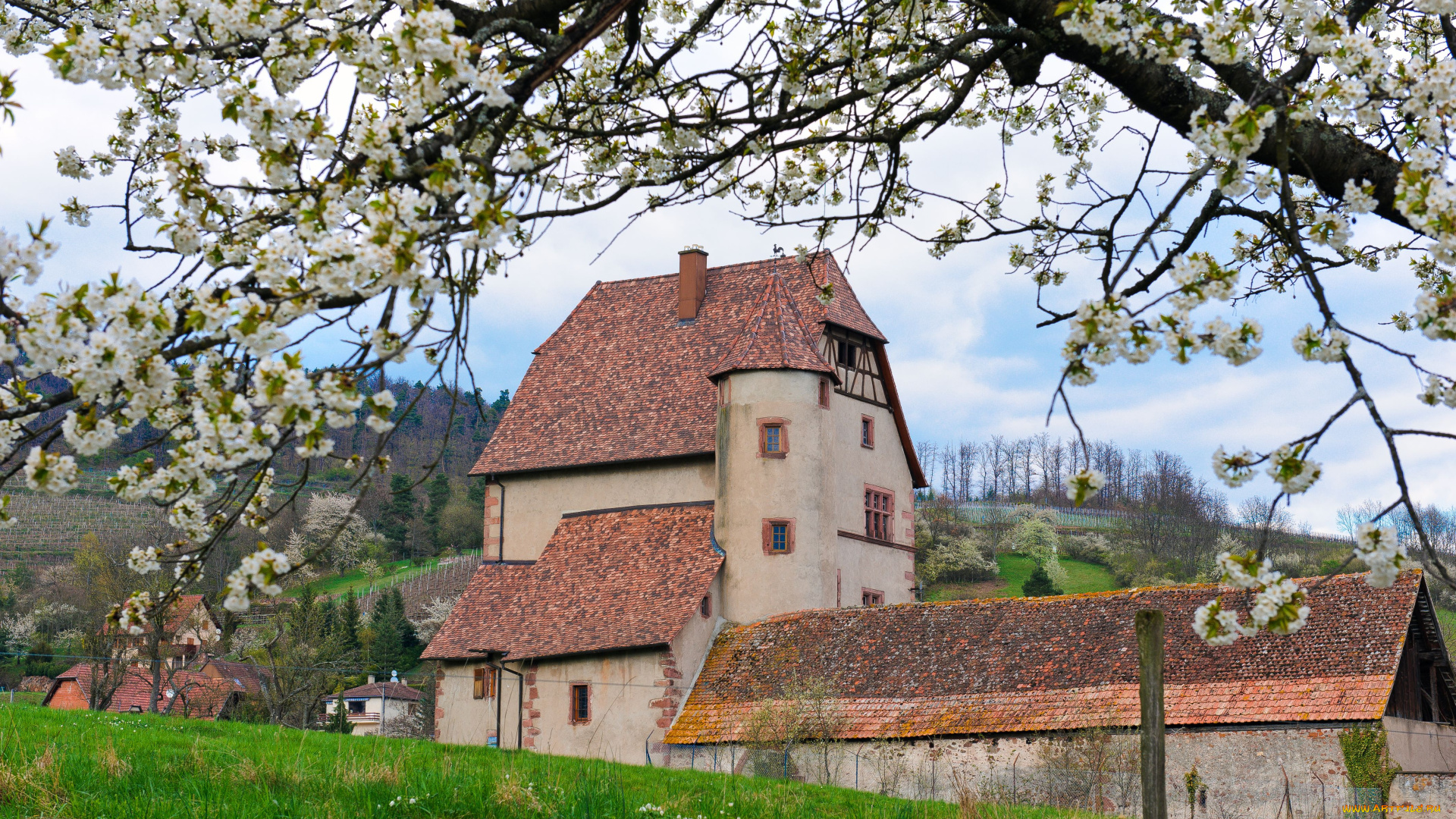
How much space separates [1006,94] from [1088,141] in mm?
825

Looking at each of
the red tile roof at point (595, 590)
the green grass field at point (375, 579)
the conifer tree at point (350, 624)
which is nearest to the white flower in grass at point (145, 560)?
the red tile roof at point (595, 590)

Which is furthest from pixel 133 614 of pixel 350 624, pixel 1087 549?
pixel 1087 549

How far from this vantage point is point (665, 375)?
34344 millimetres

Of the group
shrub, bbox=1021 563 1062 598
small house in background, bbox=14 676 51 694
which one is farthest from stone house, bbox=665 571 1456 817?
small house in background, bbox=14 676 51 694

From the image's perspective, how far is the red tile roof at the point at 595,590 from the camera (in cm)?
2912

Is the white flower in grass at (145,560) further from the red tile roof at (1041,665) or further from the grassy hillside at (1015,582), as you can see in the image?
the grassy hillside at (1015,582)

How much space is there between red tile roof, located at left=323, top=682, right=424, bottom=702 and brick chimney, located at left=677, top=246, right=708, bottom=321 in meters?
32.9

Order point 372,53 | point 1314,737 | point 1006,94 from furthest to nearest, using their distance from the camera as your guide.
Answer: point 1314,737 < point 1006,94 < point 372,53

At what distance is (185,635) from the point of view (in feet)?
231

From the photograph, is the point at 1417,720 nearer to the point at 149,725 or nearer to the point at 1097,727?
the point at 1097,727

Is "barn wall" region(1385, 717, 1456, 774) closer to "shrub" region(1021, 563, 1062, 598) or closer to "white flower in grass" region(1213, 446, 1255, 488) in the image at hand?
"white flower in grass" region(1213, 446, 1255, 488)

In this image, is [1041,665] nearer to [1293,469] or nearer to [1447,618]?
[1293,469]

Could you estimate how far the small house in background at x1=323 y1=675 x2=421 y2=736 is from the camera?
58.3m

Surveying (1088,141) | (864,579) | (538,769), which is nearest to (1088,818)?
(538,769)
